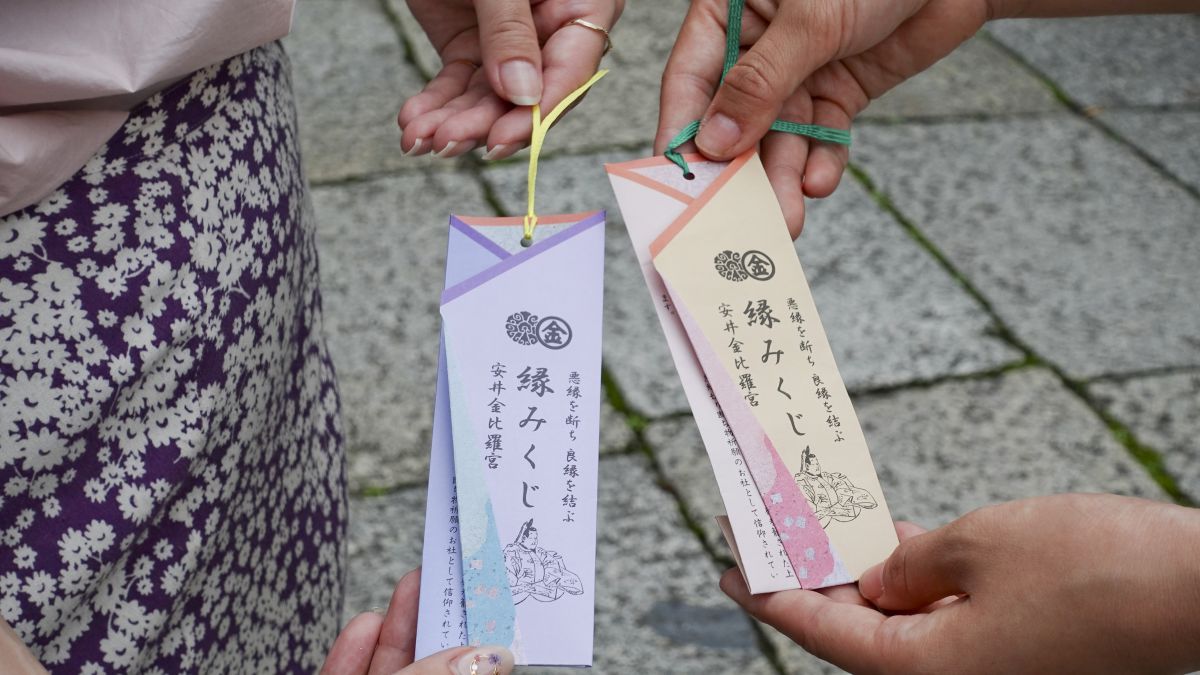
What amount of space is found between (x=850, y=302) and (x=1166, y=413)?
0.56 meters

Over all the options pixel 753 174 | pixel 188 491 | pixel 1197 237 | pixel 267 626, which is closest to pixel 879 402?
pixel 1197 237

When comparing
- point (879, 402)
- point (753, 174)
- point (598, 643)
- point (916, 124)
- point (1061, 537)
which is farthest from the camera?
point (916, 124)

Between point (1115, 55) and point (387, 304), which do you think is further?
point (1115, 55)

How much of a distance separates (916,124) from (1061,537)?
2.01m

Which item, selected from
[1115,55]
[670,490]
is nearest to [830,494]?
[670,490]

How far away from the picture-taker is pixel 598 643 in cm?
153

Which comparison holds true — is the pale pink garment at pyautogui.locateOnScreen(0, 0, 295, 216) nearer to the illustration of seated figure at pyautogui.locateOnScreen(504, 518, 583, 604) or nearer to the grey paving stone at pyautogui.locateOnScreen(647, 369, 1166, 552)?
the illustration of seated figure at pyautogui.locateOnScreen(504, 518, 583, 604)

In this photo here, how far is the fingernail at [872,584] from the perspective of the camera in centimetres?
78

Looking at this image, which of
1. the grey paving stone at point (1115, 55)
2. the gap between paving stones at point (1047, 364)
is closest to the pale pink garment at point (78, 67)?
the gap between paving stones at point (1047, 364)

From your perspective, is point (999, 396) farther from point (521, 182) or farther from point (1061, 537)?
point (1061, 537)

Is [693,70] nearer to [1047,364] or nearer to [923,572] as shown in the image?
[923,572]

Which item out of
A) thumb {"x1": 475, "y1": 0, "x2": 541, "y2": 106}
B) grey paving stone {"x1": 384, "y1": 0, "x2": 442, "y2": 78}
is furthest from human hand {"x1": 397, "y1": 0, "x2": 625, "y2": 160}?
grey paving stone {"x1": 384, "y1": 0, "x2": 442, "y2": 78}

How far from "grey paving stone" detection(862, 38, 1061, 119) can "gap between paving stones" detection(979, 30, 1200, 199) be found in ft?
0.07

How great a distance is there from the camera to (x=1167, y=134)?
256 cm
